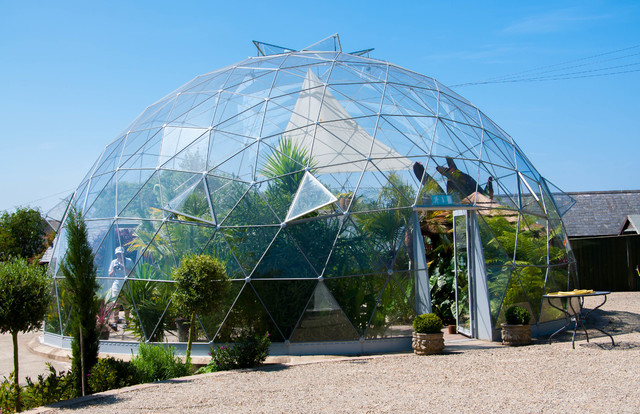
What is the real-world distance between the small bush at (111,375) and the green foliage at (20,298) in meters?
1.30

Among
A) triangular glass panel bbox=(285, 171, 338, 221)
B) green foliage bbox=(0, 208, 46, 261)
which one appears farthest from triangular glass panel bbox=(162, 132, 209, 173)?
green foliage bbox=(0, 208, 46, 261)

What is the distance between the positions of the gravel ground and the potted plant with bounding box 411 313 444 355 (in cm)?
29

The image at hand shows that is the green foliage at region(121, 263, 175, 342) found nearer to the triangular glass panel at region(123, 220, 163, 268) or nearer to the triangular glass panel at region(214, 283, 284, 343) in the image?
the triangular glass panel at region(123, 220, 163, 268)

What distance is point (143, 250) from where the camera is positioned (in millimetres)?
13836

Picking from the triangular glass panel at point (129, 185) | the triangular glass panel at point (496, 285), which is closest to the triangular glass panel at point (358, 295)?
the triangular glass panel at point (496, 285)

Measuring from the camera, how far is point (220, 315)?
Answer: 43.1ft

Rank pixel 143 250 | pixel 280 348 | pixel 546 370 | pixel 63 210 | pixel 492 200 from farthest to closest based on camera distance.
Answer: pixel 63 210
pixel 492 200
pixel 143 250
pixel 280 348
pixel 546 370

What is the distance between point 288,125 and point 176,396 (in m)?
7.70

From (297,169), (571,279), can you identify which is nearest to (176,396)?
(297,169)

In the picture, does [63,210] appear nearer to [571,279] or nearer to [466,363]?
[466,363]

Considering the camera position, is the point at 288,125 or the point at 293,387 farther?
the point at 288,125

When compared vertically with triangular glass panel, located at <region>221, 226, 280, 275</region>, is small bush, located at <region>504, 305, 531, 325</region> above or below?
below

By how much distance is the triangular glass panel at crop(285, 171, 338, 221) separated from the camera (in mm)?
12909

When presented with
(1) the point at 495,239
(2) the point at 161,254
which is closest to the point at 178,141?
(2) the point at 161,254
